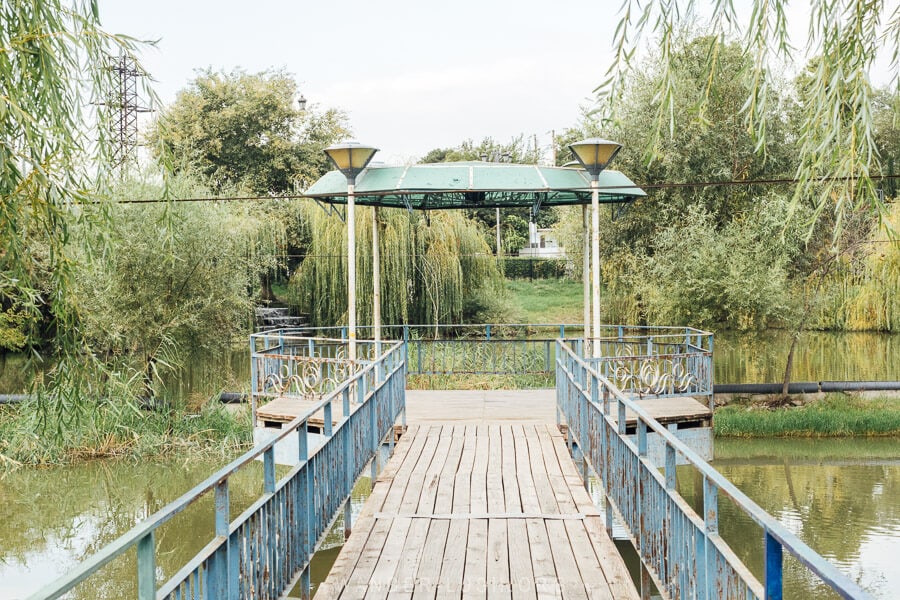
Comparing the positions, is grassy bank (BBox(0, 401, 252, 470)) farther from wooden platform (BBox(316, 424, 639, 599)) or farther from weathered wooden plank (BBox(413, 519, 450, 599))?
weathered wooden plank (BBox(413, 519, 450, 599))

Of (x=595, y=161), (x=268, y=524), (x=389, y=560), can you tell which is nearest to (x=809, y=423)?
(x=595, y=161)

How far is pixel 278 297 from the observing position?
91.3 feet

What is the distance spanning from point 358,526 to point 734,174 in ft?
54.1

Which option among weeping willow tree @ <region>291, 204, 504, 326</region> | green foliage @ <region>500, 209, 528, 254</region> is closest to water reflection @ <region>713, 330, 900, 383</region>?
weeping willow tree @ <region>291, 204, 504, 326</region>

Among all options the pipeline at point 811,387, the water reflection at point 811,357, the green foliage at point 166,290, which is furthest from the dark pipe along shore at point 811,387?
the green foliage at point 166,290

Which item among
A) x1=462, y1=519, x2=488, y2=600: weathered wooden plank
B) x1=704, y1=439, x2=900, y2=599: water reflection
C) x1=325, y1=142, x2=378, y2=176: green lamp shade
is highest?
x1=325, y1=142, x2=378, y2=176: green lamp shade

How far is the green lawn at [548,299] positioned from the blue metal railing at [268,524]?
27392 millimetres

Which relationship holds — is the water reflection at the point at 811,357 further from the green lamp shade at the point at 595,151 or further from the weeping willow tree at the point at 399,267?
the green lamp shade at the point at 595,151

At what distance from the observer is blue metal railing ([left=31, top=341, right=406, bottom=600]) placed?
2623 mm

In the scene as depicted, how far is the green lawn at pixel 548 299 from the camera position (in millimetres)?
34844

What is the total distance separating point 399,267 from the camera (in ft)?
71.1

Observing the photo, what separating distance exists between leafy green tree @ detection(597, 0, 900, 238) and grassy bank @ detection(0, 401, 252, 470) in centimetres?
1298

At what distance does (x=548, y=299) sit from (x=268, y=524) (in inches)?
1325

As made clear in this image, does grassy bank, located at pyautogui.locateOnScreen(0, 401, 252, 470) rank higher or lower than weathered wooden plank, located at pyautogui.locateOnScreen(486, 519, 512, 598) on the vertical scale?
lower
